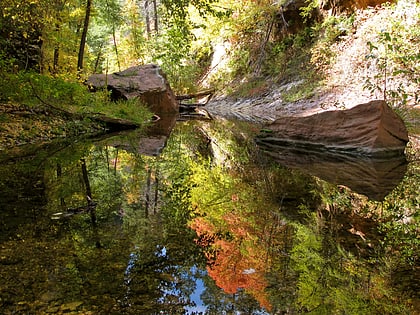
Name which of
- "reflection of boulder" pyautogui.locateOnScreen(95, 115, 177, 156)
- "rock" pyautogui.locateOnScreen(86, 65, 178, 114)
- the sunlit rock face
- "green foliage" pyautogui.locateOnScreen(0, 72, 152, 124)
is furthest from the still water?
the sunlit rock face

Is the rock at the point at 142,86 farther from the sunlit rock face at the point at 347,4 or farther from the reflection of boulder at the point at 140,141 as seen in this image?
the sunlit rock face at the point at 347,4

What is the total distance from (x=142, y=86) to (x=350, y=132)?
36.4ft

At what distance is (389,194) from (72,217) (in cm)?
381

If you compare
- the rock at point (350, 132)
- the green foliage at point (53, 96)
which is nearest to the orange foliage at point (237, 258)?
→ the rock at point (350, 132)

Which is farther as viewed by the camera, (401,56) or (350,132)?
(401,56)

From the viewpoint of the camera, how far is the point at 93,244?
10.2 ft

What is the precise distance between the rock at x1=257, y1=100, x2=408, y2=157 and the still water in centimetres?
130

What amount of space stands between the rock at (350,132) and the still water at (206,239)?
1.30 m

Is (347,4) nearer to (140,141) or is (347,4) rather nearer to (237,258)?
(140,141)

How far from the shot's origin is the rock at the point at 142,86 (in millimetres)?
16000

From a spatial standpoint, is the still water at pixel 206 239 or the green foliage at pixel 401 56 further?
the green foliage at pixel 401 56

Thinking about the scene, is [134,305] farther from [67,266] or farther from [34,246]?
[34,246]

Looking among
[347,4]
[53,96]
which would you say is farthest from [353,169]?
[347,4]

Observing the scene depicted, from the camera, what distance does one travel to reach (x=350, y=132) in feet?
27.3
